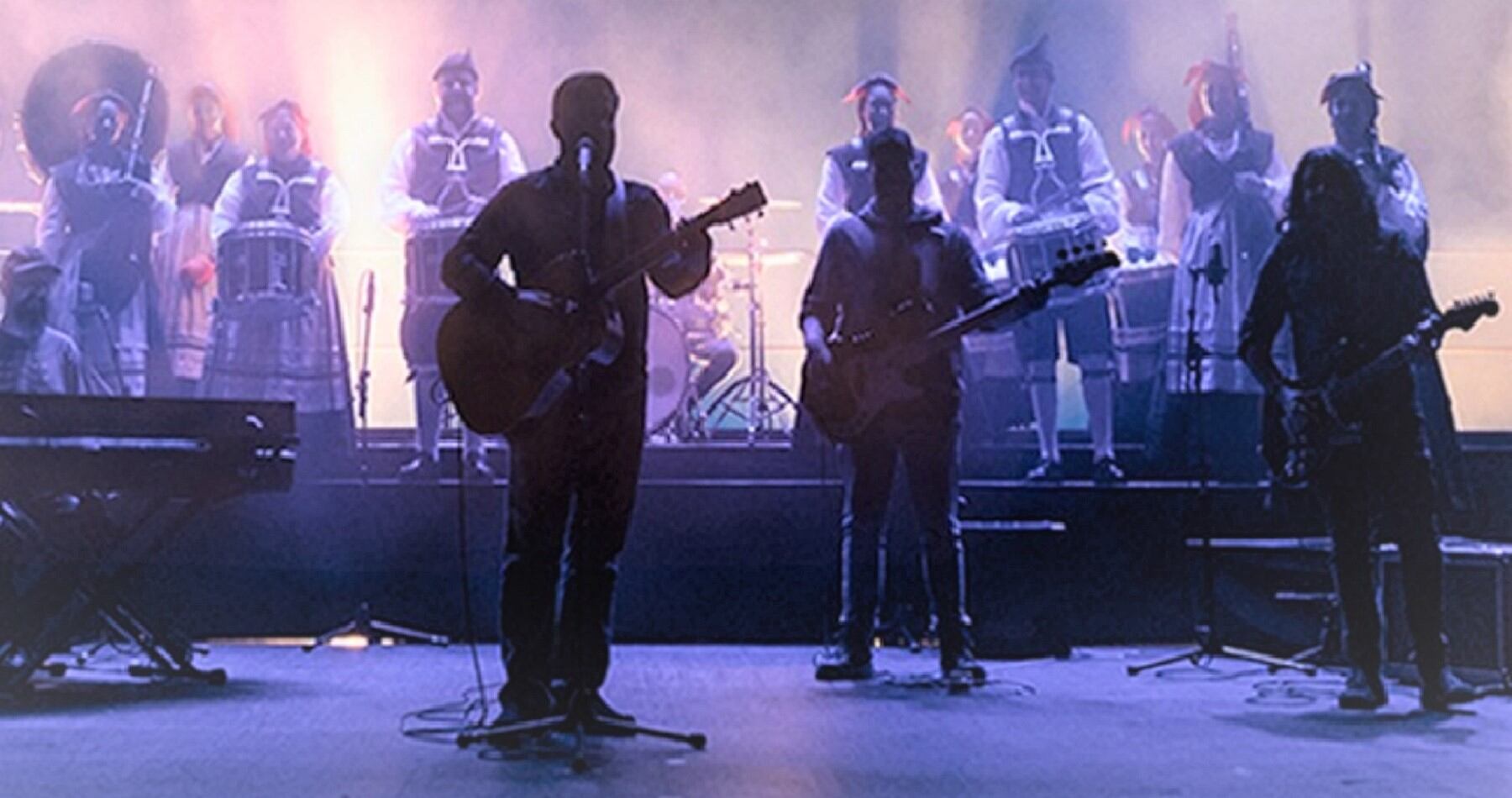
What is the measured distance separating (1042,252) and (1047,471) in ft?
4.00

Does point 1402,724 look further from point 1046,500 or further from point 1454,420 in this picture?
point 1454,420

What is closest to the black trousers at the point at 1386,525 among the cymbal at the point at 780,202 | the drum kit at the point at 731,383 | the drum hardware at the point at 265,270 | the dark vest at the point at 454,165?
the drum kit at the point at 731,383

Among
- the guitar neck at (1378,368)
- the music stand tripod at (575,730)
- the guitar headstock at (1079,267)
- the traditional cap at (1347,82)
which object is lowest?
the music stand tripod at (575,730)

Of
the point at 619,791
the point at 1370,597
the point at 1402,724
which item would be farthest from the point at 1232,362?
the point at 619,791

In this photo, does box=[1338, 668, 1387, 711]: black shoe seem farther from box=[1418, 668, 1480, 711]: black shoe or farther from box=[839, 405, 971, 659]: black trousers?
box=[839, 405, 971, 659]: black trousers

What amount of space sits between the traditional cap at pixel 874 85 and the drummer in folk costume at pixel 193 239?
140 inches

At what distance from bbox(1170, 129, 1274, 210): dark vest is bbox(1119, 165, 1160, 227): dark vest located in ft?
0.59

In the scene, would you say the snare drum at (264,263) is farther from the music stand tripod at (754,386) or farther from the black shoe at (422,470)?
the music stand tripod at (754,386)

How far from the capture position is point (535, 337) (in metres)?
4.25

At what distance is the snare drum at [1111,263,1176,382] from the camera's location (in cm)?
907

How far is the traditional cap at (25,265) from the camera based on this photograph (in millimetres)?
7734

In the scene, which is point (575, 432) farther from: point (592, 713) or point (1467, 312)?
point (1467, 312)

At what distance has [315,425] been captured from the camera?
8.78m

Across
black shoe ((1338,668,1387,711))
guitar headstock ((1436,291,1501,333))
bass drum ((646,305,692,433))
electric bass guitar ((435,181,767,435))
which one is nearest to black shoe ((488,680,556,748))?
electric bass guitar ((435,181,767,435))
